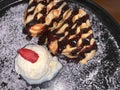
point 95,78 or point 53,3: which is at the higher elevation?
point 53,3

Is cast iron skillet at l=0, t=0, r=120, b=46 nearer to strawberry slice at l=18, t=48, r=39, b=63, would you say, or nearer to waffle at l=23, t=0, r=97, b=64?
waffle at l=23, t=0, r=97, b=64

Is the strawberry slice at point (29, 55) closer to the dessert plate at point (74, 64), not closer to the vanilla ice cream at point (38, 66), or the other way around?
the vanilla ice cream at point (38, 66)

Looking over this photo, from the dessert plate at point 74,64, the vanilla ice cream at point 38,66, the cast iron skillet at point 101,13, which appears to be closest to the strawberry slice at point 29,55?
the vanilla ice cream at point 38,66

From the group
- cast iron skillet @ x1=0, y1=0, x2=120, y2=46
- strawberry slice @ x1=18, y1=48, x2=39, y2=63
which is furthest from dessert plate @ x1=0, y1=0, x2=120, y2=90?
strawberry slice @ x1=18, y1=48, x2=39, y2=63

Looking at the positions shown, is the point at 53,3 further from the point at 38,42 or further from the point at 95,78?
the point at 95,78

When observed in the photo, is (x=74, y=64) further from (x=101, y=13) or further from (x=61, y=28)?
(x=101, y=13)

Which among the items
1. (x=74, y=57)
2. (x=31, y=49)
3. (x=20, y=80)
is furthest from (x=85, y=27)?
(x=20, y=80)
